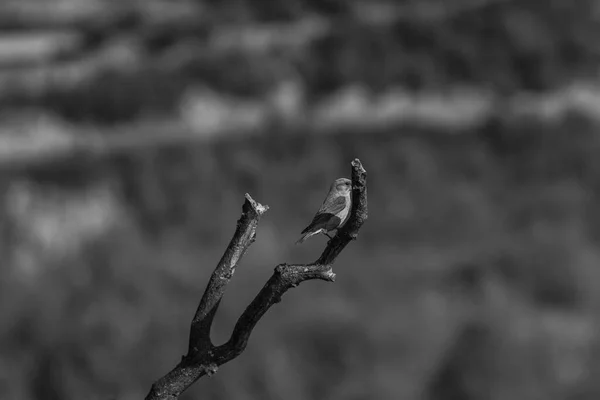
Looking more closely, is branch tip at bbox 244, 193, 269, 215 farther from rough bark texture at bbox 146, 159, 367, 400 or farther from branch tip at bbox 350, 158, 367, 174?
branch tip at bbox 350, 158, 367, 174

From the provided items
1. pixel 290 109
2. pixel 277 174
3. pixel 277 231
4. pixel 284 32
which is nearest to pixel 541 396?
pixel 277 231

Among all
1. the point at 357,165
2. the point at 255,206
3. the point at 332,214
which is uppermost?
the point at 255,206

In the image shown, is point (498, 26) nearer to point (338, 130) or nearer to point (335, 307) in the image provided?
point (338, 130)

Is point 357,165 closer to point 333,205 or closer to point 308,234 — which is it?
point 333,205

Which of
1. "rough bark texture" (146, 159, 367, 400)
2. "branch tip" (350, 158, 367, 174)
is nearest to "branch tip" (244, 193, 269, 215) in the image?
"rough bark texture" (146, 159, 367, 400)

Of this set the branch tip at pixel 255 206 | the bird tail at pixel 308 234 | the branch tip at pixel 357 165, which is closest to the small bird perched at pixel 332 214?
the bird tail at pixel 308 234

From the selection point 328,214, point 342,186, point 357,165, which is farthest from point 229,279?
point 357,165
